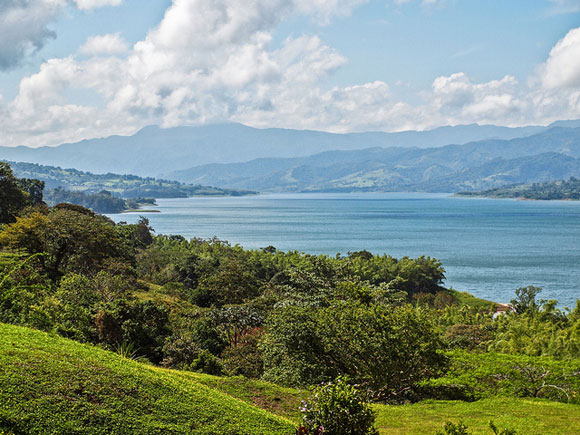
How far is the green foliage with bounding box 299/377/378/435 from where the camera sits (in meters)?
8.44

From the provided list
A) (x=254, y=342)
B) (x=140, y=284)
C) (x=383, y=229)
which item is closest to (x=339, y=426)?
(x=254, y=342)

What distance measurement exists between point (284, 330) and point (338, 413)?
26.5 ft

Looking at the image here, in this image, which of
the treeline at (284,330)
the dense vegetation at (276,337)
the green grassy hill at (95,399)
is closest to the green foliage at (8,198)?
the treeline at (284,330)

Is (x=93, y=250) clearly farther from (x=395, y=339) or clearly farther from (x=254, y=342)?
(x=395, y=339)

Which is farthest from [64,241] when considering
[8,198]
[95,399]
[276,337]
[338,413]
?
[338,413]

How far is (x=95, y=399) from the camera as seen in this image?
8.16 metres

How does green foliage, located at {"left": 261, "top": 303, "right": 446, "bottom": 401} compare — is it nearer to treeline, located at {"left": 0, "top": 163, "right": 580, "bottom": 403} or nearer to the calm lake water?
treeline, located at {"left": 0, "top": 163, "right": 580, "bottom": 403}

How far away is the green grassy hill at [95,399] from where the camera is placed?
7.57 m

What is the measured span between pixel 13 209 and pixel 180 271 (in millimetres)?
16826

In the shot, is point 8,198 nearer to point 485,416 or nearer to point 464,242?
point 485,416

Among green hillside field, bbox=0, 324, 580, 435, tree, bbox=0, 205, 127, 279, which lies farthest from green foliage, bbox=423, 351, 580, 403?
tree, bbox=0, 205, 127, 279

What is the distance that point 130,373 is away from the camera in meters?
9.26

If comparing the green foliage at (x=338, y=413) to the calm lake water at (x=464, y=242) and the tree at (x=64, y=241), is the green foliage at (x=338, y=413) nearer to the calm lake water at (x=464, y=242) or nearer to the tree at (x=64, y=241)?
the tree at (x=64, y=241)

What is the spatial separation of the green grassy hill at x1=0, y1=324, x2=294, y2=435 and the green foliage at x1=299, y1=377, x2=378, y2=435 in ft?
3.99
